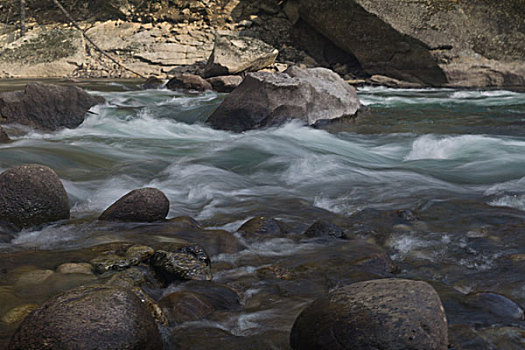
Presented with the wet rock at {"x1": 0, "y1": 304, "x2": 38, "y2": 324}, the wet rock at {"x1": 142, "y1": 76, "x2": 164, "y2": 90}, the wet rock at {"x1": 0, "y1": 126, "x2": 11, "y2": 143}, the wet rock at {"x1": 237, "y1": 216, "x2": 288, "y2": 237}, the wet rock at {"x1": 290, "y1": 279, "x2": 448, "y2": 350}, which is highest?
the wet rock at {"x1": 290, "y1": 279, "x2": 448, "y2": 350}

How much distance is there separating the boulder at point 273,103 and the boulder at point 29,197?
471 cm

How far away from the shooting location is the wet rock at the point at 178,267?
8.66ft

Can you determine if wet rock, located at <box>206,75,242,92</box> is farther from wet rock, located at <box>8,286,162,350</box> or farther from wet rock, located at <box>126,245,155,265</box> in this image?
wet rock, located at <box>8,286,162,350</box>

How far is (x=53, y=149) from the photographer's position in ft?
19.4

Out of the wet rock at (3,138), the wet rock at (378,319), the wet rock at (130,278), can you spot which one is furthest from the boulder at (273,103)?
the wet rock at (378,319)

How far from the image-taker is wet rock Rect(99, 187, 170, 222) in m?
3.52

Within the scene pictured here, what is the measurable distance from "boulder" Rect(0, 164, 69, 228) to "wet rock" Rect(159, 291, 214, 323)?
1485 millimetres

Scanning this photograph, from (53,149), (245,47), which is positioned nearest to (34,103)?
(53,149)

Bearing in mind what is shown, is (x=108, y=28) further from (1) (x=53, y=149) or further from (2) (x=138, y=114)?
(1) (x=53, y=149)

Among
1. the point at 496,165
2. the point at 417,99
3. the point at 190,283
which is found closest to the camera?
the point at 190,283

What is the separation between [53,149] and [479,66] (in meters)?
13.5

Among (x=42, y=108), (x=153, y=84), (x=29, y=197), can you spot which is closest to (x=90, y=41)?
(x=153, y=84)

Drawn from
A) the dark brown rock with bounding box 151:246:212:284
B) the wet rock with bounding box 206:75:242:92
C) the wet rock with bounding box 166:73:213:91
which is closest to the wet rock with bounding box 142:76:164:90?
the wet rock with bounding box 166:73:213:91

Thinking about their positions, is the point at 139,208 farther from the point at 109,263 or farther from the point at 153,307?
the point at 153,307
